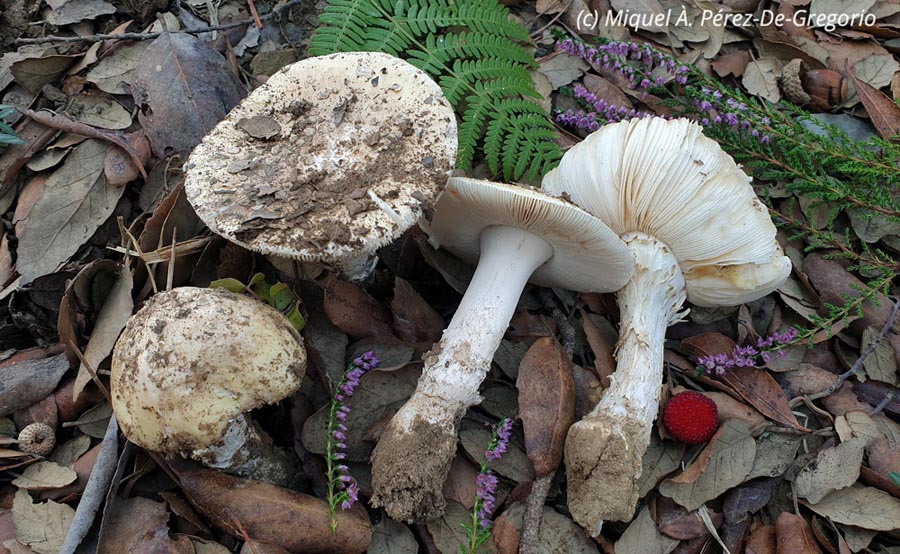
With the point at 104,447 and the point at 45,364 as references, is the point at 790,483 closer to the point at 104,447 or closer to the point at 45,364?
the point at 104,447

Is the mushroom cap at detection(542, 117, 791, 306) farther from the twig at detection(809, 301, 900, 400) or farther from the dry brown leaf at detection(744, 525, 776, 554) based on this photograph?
the dry brown leaf at detection(744, 525, 776, 554)

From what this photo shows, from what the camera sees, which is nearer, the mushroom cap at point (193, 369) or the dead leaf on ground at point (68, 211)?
the mushroom cap at point (193, 369)

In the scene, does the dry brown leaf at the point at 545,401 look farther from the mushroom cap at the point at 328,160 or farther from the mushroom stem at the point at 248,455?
the mushroom stem at the point at 248,455

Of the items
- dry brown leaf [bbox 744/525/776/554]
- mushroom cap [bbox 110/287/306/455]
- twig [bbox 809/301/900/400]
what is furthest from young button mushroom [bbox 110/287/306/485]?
twig [bbox 809/301/900/400]

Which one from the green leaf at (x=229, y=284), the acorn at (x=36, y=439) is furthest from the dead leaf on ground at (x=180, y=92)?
the acorn at (x=36, y=439)

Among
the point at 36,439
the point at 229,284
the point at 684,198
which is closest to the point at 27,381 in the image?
the point at 36,439
